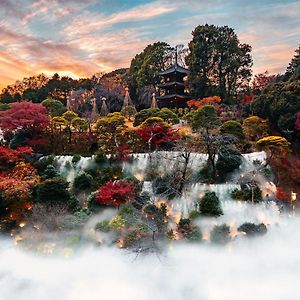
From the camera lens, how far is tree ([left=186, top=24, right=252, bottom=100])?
3275 cm

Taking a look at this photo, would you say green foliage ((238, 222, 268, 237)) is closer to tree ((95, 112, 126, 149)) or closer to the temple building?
tree ((95, 112, 126, 149))

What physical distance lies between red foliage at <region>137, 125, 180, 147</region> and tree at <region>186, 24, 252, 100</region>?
1506 cm

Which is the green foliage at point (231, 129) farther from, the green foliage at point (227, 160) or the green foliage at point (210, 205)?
the green foliage at point (210, 205)

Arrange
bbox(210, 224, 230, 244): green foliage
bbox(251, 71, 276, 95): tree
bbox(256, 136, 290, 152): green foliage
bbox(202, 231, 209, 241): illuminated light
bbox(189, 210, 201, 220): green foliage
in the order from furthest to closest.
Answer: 1. bbox(251, 71, 276, 95): tree
2. bbox(256, 136, 290, 152): green foliage
3. bbox(189, 210, 201, 220): green foliage
4. bbox(202, 231, 209, 241): illuminated light
5. bbox(210, 224, 230, 244): green foliage

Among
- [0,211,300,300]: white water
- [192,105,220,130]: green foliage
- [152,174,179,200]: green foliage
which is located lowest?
[0,211,300,300]: white water

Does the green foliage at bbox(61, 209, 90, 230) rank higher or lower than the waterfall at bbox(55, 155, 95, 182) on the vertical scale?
lower

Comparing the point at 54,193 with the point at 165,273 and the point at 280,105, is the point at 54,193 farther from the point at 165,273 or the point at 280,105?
the point at 280,105

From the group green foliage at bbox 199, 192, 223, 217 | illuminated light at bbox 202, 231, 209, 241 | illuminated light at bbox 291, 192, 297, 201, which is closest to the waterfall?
green foliage at bbox 199, 192, 223, 217

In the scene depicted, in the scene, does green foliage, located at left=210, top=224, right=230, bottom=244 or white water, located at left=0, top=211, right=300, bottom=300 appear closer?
white water, located at left=0, top=211, right=300, bottom=300

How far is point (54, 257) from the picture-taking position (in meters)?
12.5

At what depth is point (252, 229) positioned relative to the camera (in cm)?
1352

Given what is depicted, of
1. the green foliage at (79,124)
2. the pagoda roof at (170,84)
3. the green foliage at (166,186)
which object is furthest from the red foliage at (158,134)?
the pagoda roof at (170,84)

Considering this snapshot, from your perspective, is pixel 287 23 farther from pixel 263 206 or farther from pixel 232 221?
pixel 232 221

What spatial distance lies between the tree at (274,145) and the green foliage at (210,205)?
407 cm
